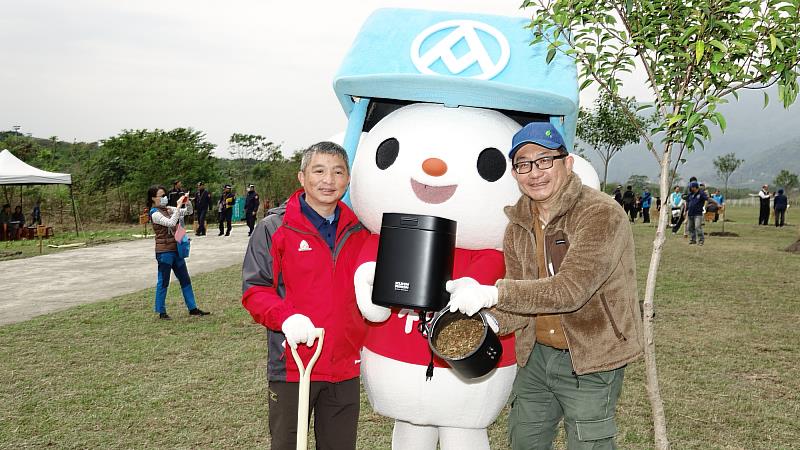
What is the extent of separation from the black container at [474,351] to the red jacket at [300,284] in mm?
556

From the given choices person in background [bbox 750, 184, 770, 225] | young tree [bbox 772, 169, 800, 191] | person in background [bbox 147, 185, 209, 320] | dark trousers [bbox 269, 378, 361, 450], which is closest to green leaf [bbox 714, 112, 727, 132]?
dark trousers [bbox 269, 378, 361, 450]

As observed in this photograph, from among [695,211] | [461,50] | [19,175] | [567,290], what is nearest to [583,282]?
[567,290]

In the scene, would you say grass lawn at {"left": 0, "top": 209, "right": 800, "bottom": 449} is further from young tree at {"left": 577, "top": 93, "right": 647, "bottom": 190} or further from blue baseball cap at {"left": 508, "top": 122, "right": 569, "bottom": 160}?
young tree at {"left": 577, "top": 93, "right": 647, "bottom": 190}

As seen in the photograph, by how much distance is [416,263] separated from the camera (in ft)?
6.96

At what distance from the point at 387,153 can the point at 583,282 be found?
1136mm

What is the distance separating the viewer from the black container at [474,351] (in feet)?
7.35

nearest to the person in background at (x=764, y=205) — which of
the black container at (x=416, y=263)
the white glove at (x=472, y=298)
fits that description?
the white glove at (x=472, y=298)

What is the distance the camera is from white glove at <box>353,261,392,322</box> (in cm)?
264

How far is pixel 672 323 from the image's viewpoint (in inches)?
302

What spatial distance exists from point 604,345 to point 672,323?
5.95m

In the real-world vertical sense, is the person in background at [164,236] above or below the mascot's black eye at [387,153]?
below

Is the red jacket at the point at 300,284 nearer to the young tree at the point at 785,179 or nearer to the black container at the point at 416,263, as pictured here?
the black container at the point at 416,263

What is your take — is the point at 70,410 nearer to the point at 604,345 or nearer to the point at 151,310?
the point at 151,310

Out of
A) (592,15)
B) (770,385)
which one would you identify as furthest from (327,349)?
(770,385)
